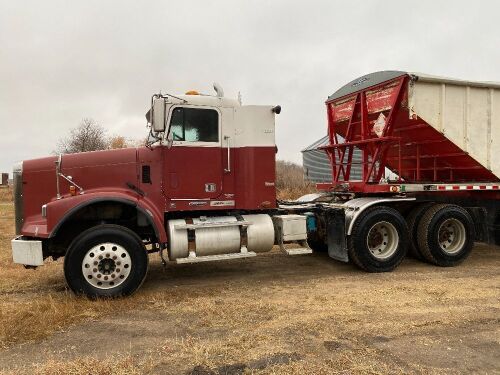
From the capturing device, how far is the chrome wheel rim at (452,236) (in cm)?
796

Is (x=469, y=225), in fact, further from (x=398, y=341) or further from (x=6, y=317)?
(x=6, y=317)

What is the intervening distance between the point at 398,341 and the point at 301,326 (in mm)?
1002

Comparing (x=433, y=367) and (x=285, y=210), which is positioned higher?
(x=285, y=210)

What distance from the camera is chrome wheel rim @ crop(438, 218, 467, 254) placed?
7957 millimetres

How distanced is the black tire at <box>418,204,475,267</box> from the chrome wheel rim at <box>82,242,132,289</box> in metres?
5.18

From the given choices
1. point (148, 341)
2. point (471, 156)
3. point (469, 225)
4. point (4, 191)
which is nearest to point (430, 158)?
point (471, 156)

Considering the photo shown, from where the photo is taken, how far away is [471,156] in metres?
7.95

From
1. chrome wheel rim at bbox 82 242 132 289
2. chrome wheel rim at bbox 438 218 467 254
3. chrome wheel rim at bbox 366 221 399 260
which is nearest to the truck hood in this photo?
chrome wheel rim at bbox 82 242 132 289

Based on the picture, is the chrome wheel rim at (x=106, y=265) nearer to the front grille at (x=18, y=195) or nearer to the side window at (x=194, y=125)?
the front grille at (x=18, y=195)

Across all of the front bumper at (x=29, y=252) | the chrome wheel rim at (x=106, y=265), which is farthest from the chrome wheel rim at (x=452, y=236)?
the front bumper at (x=29, y=252)

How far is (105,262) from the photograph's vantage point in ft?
19.0

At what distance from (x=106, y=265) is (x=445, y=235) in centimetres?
604

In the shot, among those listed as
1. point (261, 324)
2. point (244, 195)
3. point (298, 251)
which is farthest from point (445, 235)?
point (261, 324)

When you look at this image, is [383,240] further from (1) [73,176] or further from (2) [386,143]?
(1) [73,176]
